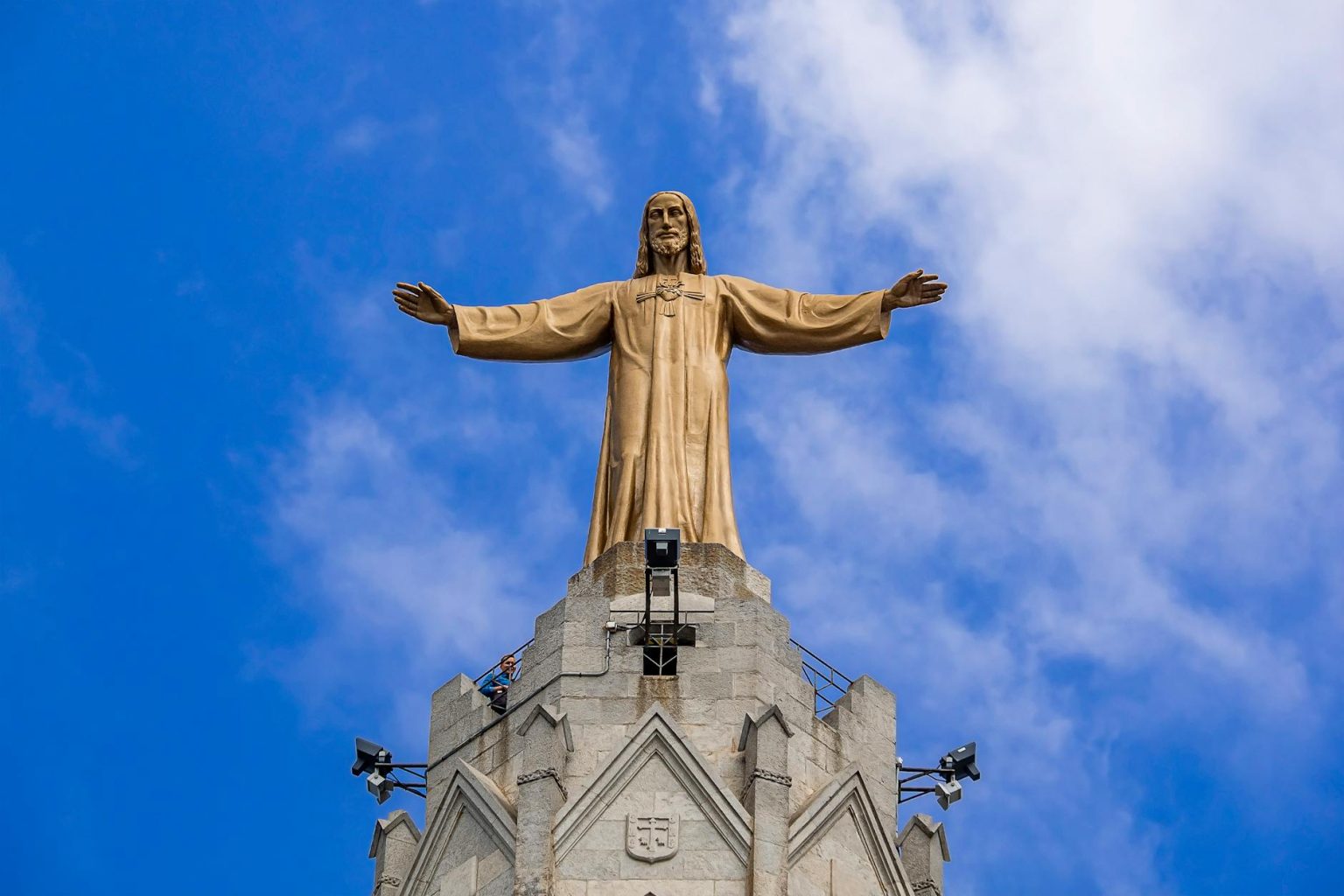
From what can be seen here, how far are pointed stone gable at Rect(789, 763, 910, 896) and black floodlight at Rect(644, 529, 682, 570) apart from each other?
126 inches

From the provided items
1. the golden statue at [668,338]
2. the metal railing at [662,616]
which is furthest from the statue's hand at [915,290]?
the metal railing at [662,616]

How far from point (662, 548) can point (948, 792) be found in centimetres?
536

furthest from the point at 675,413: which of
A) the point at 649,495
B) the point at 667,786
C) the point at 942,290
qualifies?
the point at 667,786

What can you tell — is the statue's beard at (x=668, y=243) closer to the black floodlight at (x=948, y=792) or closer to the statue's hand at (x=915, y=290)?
the statue's hand at (x=915, y=290)

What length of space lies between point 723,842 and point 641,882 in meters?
1.02

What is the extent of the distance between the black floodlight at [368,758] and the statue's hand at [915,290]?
8.81 meters

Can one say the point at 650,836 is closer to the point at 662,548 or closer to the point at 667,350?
the point at 662,548

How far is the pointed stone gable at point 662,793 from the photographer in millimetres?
29891

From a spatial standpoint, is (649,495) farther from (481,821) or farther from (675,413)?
(481,821)

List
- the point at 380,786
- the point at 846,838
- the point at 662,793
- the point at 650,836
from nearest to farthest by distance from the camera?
the point at 650,836
the point at 662,793
the point at 846,838
the point at 380,786

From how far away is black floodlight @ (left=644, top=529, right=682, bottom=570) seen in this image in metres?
30.8

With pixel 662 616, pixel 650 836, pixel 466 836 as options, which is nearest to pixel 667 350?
pixel 662 616

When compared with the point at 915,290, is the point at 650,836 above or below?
below

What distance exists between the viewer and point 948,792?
3366 cm
